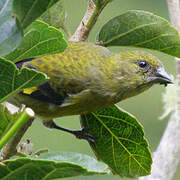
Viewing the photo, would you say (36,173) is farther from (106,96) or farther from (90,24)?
(106,96)

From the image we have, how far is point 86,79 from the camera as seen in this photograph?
7.30 feet

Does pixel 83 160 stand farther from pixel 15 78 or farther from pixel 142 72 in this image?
pixel 142 72

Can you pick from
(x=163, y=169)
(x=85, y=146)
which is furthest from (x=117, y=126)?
(x=85, y=146)

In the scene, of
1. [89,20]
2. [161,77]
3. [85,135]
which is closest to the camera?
[89,20]

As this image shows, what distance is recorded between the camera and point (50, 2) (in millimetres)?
992

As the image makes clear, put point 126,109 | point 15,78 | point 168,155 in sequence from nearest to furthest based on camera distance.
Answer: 1. point 15,78
2. point 168,155
3. point 126,109

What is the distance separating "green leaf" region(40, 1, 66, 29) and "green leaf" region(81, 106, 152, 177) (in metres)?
0.44

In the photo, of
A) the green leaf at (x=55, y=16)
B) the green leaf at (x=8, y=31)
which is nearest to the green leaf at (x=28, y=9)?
the green leaf at (x=8, y=31)

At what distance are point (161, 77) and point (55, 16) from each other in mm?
707

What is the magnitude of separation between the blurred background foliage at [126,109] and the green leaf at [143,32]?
5.47 meters

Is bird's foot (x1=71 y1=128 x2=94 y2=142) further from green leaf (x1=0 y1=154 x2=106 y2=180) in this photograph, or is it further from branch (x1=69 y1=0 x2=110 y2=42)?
green leaf (x1=0 y1=154 x2=106 y2=180)

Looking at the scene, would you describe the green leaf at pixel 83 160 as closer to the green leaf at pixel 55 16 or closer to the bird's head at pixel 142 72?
the green leaf at pixel 55 16

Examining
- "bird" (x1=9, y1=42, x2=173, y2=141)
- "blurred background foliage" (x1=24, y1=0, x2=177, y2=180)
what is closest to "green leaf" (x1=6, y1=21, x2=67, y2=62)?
"bird" (x1=9, y1=42, x2=173, y2=141)

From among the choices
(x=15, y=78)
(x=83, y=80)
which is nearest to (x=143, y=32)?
(x=83, y=80)
